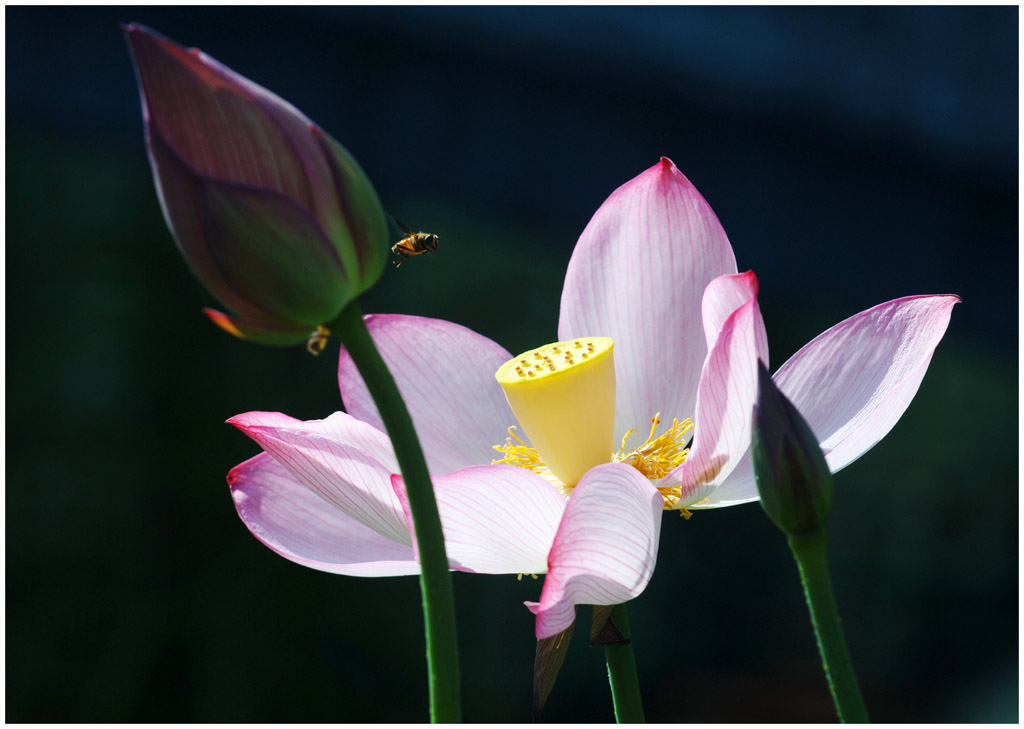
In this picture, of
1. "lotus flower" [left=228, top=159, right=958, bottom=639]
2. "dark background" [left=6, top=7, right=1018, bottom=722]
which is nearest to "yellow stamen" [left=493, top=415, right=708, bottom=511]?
"lotus flower" [left=228, top=159, right=958, bottom=639]

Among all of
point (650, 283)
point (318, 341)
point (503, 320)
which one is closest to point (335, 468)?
point (318, 341)

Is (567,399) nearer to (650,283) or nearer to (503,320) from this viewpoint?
(650,283)

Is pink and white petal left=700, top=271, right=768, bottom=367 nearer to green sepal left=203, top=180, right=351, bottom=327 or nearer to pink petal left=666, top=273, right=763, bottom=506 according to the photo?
pink petal left=666, top=273, right=763, bottom=506

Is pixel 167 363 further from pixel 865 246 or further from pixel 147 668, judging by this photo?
pixel 865 246

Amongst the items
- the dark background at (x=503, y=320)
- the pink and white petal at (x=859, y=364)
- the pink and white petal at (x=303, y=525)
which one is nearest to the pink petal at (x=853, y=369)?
the pink and white petal at (x=859, y=364)

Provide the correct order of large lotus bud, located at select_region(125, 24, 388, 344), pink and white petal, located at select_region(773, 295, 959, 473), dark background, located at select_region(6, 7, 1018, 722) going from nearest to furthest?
1. large lotus bud, located at select_region(125, 24, 388, 344)
2. pink and white petal, located at select_region(773, 295, 959, 473)
3. dark background, located at select_region(6, 7, 1018, 722)

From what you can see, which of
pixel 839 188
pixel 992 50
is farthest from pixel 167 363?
pixel 992 50
